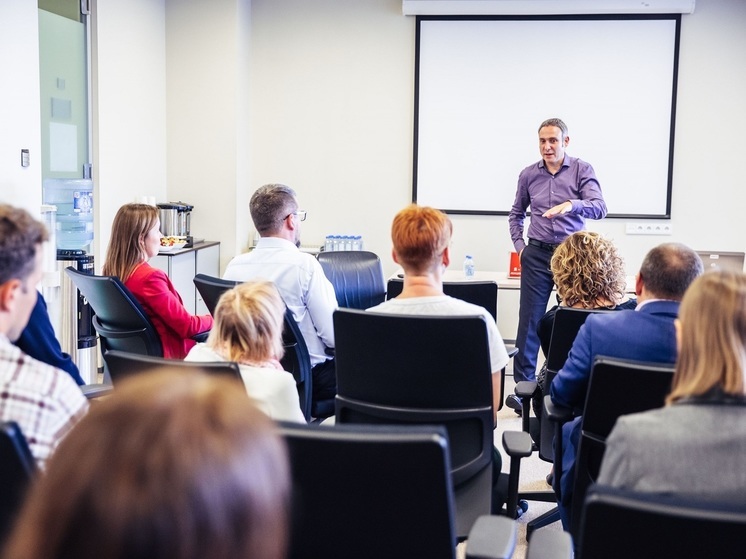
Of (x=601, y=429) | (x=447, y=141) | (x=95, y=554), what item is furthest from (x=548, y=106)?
(x=95, y=554)

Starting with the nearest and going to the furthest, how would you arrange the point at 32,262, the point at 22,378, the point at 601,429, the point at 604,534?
the point at 604,534 < the point at 22,378 < the point at 32,262 < the point at 601,429

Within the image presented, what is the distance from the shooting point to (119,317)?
3105 mm

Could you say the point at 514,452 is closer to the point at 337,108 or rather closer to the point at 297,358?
the point at 297,358

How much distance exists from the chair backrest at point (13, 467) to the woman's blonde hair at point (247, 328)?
86cm

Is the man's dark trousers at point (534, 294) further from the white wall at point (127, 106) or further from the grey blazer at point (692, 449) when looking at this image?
the grey blazer at point (692, 449)

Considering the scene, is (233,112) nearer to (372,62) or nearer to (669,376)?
(372,62)

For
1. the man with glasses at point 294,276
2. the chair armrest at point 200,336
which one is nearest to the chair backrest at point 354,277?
the man with glasses at point 294,276

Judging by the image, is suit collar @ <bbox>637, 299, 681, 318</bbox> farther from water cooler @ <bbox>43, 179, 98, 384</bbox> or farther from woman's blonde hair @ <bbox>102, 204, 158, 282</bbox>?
water cooler @ <bbox>43, 179, 98, 384</bbox>

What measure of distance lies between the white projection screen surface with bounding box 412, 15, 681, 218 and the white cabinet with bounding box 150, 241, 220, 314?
168 cm

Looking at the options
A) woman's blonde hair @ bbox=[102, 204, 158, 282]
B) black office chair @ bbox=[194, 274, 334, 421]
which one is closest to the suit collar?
black office chair @ bbox=[194, 274, 334, 421]

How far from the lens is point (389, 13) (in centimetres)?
616

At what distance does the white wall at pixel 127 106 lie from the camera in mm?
5129

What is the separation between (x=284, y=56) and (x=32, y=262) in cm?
515

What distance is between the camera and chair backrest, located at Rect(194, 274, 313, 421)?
2.91 m
